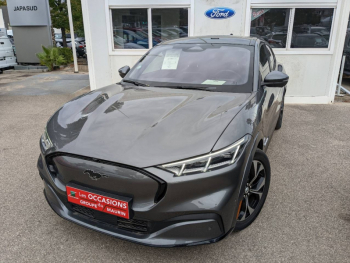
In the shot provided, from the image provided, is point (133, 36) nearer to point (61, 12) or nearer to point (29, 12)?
point (29, 12)

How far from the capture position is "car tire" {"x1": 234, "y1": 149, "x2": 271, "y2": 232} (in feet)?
7.55

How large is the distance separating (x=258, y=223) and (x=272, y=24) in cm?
540

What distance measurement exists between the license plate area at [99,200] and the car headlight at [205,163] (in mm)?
370

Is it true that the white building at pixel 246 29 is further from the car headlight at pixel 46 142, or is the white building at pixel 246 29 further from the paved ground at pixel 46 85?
the car headlight at pixel 46 142

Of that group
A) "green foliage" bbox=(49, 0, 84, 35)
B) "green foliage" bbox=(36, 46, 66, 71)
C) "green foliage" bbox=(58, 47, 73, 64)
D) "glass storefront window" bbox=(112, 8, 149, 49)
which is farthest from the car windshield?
"green foliage" bbox=(49, 0, 84, 35)

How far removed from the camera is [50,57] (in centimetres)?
1261

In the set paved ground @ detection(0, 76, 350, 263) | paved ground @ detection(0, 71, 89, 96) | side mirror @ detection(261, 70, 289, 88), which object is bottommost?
paved ground @ detection(0, 71, 89, 96)

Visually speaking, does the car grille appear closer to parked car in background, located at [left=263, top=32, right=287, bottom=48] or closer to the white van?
parked car in background, located at [left=263, top=32, right=287, bottom=48]

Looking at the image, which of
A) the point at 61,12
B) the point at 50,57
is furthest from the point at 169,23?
the point at 61,12

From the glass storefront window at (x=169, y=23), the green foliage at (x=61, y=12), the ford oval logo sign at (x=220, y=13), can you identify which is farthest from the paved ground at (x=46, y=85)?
the green foliage at (x=61, y=12)

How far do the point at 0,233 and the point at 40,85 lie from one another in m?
7.91

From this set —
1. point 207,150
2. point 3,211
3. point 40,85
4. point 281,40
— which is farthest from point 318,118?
point 40,85

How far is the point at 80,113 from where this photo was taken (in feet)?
8.05

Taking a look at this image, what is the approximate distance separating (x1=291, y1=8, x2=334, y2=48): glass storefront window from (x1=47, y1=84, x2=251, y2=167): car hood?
4.83 meters
